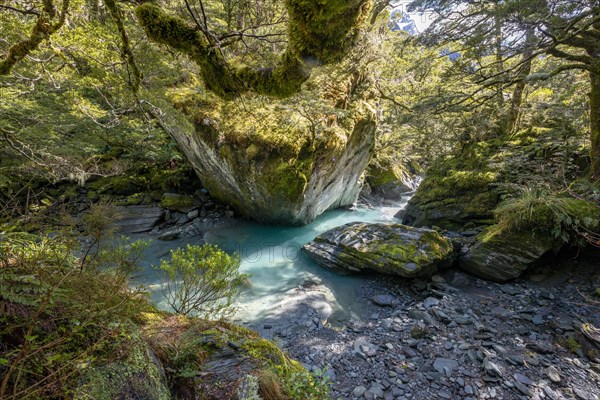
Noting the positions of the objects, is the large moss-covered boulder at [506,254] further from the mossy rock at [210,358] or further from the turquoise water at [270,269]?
the mossy rock at [210,358]

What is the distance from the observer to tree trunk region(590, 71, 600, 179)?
5.26m

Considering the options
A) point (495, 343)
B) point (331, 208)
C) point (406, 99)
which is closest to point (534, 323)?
point (495, 343)

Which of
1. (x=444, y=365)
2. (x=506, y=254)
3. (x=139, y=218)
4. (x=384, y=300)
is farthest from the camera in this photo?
(x=139, y=218)

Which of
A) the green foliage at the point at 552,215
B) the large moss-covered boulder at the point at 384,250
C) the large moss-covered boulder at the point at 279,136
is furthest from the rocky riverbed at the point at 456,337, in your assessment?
the large moss-covered boulder at the point at 279,136

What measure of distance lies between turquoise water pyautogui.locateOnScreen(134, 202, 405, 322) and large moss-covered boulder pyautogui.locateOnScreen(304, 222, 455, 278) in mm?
407

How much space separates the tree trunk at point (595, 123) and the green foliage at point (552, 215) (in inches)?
30.7

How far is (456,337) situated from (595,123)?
19.1ft

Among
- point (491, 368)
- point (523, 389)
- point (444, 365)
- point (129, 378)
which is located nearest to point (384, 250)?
point (444, 365)

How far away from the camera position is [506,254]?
5.74 m

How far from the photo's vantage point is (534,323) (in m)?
4.32

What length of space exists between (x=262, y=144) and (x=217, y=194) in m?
4.29

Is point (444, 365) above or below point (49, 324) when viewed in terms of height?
below

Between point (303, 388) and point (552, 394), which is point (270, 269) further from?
point (552, 394)

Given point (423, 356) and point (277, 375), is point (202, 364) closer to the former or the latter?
point (277, 375)
